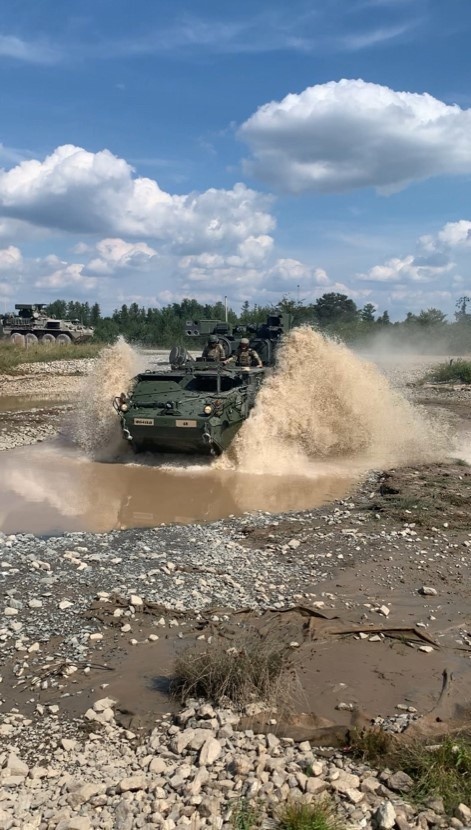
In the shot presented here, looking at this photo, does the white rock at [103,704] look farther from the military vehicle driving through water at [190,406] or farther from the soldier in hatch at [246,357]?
the soldier in hatch at [246,357]

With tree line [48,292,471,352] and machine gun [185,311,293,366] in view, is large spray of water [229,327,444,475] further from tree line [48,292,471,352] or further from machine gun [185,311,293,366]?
tree line [48,292,471,352]

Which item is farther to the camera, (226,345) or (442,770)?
(226,345)

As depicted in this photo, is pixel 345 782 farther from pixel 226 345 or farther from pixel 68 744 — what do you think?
pixel 226 345

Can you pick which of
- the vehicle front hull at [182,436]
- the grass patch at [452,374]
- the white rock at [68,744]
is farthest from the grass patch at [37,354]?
the white rock at [68,744]

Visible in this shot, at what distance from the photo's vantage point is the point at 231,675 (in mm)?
4527

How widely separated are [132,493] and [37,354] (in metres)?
26.7

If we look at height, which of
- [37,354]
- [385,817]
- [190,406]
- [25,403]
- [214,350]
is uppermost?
[214,350]

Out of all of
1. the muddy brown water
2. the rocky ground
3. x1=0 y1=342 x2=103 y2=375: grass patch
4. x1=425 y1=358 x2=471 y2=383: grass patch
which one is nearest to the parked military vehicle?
x1=0 y1=342 x2=103 y2=375: grass patch

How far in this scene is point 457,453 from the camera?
576 inches

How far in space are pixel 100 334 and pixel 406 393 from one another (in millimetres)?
28472

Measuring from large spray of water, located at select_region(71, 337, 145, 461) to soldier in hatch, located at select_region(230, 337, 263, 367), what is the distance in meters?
2.42

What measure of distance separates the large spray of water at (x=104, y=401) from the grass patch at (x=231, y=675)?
33.2 ft

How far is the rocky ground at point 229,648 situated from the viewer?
3.61 meters

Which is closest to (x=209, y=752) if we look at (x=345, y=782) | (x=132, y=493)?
(x=345, y=782)
